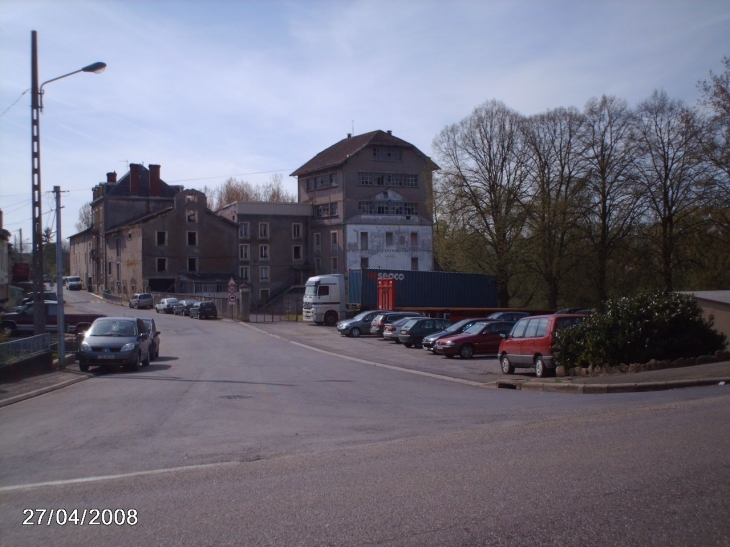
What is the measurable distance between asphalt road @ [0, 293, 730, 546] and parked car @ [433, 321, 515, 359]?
12.3 meters

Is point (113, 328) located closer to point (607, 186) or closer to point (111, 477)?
point (111, 477)

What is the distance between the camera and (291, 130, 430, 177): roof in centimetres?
7450

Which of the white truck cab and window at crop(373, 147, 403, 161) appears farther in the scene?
window at crop(373, 147, 403, 161)

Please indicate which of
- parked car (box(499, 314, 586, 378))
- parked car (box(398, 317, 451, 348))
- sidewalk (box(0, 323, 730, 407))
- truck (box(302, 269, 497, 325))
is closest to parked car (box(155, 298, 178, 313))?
truck (box(302, 269, 497, 325))

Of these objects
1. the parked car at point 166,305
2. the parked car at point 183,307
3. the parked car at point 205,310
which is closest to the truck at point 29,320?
the parked car at point 205,310

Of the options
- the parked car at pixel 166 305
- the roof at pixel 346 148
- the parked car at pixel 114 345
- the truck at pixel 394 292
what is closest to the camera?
the parked car at pixel 114 345

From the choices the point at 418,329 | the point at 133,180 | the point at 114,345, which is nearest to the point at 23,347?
the point at 114,345

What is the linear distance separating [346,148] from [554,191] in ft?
108

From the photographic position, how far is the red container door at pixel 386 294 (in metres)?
45.6

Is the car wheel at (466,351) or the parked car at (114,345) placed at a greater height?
A: the parked car at (114,345)

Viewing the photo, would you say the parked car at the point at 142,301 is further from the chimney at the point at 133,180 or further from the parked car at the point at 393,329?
the parked car at the point at 393,329

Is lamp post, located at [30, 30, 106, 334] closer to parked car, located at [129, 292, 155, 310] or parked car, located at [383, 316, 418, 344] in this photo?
parked car, located at [383, 316, 418, 344]
